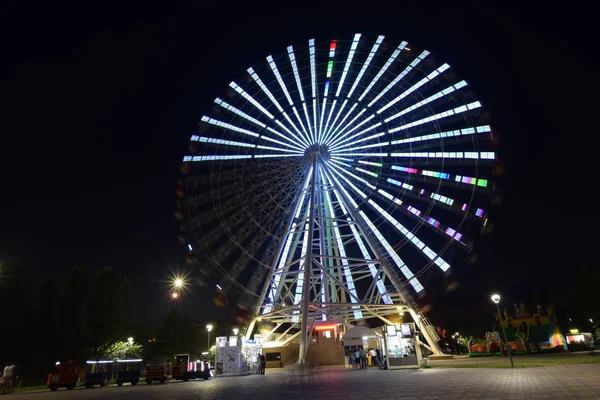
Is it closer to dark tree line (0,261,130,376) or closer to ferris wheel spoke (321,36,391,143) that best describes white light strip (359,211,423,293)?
ferris wheel spoke (321,36,391,143)

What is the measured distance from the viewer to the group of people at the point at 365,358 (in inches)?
983

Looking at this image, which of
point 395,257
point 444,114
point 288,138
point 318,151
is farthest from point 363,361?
point 444,114

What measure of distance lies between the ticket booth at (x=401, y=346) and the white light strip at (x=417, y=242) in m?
5.88

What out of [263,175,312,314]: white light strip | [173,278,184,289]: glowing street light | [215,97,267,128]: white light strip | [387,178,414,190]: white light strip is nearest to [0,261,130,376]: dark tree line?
[173,278,184,289]: glowing street light

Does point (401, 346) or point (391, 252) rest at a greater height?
point (391, 252)

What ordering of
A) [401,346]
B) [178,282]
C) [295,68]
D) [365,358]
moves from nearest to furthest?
[401,346] < [365,358] < [295,68] < [178,282]

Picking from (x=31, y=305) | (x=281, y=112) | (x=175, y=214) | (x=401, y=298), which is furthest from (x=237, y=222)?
(x=31, y=305)

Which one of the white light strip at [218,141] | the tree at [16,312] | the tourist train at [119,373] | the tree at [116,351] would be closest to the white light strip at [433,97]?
the white light strip at [218,141]

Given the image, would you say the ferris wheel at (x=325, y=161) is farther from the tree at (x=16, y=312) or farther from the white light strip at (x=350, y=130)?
the tree at (x=16, y=312)

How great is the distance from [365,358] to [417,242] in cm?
801

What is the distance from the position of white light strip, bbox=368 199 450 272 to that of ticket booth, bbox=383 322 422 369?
588 cm

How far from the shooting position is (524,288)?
71.7 m

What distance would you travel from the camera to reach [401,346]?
72.7ft

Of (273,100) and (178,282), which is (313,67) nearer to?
(273,100)
